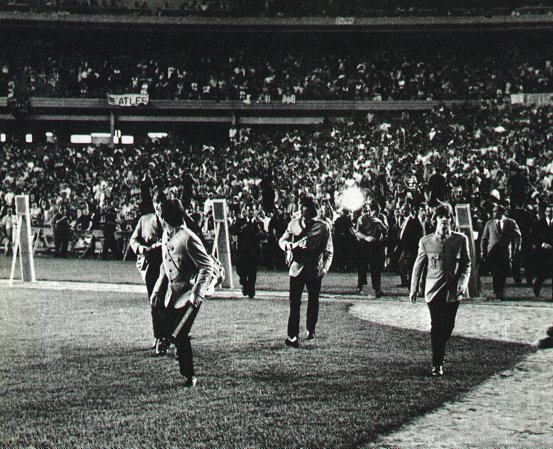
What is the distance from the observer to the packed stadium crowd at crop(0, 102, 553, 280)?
21781mm

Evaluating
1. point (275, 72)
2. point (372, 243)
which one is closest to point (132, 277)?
point (372, 243)

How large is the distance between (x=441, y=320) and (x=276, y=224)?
44.4ft

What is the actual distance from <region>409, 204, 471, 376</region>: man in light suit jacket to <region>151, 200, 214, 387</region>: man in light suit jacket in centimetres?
237

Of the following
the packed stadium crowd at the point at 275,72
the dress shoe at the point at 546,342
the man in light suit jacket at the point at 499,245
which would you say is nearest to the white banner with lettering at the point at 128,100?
the packed stadium crowd at the point at 275,72

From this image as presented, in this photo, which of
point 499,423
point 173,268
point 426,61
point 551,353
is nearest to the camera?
point 499,423

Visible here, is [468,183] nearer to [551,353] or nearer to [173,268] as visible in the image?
[551,353]

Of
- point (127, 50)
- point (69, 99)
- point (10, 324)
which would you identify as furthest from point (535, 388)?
point (127, 50)

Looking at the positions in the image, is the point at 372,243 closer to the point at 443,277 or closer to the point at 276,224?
the point at 276,224

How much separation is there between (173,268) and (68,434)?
2.02 meters

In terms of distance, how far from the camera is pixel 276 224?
2172cm

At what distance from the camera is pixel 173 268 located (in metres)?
7.74

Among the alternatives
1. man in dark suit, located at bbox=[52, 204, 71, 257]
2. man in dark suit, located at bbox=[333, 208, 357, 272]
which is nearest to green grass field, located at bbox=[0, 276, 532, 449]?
man in dark suit, located at bbox=[333, 208, 357, 272]

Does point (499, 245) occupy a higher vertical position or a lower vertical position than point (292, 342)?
higher

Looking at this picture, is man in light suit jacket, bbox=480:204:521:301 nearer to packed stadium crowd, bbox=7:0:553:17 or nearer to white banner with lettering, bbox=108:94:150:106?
white banner with lettering, bbox=108:94:150:106
